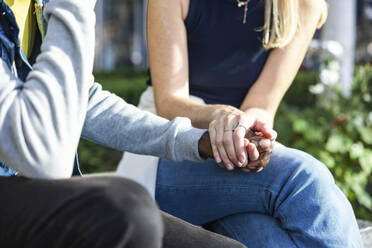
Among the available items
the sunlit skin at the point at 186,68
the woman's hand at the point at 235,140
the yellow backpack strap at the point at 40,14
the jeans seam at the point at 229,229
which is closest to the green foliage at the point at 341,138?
the sunlit skin at the point at 186,68

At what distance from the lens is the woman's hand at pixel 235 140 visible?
157cm

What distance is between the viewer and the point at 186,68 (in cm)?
210

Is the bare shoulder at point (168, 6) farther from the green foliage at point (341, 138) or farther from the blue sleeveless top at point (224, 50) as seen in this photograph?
the green foliage at point (341, 138)

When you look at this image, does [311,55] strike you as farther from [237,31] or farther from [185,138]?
[185,138]

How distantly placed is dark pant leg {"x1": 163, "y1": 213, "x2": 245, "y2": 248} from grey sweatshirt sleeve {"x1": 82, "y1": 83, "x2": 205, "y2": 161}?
0.19 m

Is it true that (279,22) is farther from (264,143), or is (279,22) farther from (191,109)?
(264,143)

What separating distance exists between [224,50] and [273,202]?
741mm

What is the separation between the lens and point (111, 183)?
1.13 meters

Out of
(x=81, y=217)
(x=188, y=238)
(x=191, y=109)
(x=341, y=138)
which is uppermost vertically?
(x=81, y=217)

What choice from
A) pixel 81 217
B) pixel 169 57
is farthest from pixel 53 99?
pixel 169 57

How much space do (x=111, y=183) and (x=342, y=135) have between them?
2.89 meters

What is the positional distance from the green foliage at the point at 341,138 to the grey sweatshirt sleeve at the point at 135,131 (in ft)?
7.36

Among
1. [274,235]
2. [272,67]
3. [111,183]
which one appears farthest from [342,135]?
[111,183]

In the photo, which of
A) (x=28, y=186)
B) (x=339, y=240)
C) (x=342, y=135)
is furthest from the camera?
(x=342, y=135)
